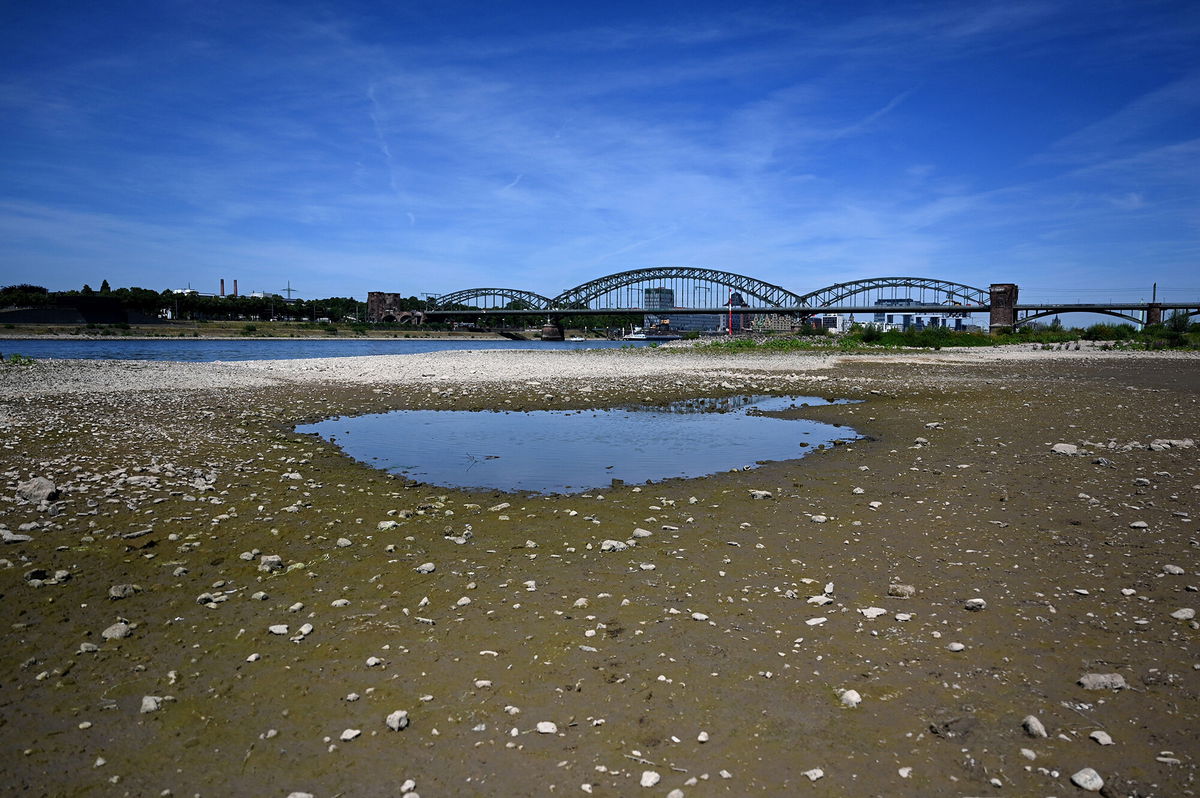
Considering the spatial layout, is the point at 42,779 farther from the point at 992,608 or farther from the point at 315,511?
the point at 992,608

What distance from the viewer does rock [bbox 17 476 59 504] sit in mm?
8250

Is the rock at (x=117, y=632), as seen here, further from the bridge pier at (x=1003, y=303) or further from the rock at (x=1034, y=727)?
the bridge pier at (x=1003, y=303)

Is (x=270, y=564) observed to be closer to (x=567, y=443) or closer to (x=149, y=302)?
(x=567, y=443)

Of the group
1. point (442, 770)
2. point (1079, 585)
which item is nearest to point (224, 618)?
point (442, 770)

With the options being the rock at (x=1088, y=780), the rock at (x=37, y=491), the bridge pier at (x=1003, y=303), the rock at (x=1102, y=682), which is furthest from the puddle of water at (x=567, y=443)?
the bridge pier at (x=1003, y=303)

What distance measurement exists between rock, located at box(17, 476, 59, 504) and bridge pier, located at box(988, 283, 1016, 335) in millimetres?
138848

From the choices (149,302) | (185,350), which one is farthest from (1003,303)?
(149,302)

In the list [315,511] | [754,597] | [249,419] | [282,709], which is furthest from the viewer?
[249,419]

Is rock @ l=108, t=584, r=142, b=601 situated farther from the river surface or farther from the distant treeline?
the distant treeline

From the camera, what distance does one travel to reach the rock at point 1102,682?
4176 millimetres

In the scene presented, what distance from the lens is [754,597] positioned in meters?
5.77

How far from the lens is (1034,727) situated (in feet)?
12.3

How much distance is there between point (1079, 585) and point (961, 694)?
100 inches

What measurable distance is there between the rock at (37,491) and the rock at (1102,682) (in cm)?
1060
